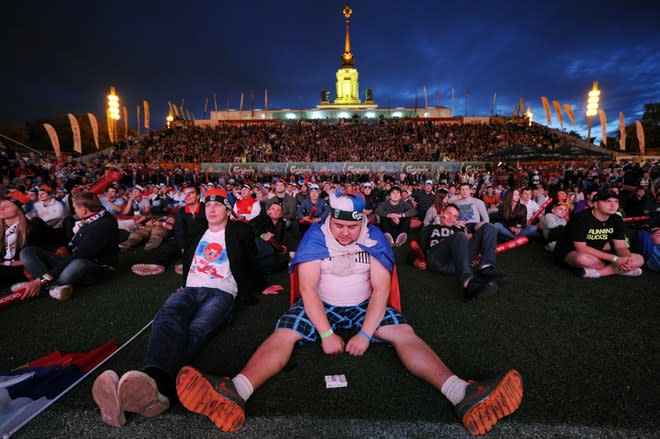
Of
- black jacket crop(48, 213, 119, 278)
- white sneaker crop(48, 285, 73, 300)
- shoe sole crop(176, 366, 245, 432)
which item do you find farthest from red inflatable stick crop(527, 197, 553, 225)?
white sneaker crop(48, 285, 73, 300)

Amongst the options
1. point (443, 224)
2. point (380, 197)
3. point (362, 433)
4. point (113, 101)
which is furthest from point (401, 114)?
point (362, 433)

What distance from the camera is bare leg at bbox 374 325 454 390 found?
7.21 ft

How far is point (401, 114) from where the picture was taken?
53.5 metres

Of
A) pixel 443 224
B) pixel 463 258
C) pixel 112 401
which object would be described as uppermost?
pixel 443 224

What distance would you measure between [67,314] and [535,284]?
6.20 m

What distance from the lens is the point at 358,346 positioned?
247 centimetres

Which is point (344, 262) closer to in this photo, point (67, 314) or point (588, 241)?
point (67, 314)

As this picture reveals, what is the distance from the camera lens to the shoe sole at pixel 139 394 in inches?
76.7

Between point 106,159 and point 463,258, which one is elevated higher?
point 106,159

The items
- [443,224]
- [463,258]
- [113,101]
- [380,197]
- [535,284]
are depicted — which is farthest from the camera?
[113,101]

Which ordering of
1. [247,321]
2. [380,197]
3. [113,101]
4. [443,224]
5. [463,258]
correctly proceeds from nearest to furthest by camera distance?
[247,321] < [463,258] < [443,224] < [380,197] < [113,101]

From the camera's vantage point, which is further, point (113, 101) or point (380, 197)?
point (113, 101)

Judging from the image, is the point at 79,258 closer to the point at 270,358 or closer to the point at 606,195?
the point at 270,358

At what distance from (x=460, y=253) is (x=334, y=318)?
2332mm
